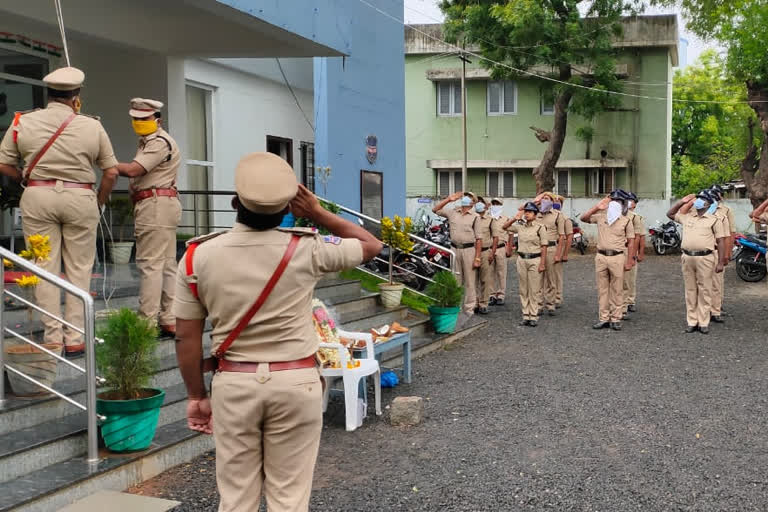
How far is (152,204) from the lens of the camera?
6.39 metres

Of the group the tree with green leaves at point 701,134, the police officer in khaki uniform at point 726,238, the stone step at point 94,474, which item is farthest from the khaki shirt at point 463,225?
the tree with green leaves at point 701,134

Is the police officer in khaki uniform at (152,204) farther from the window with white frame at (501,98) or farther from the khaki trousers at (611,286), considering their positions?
the window with white frame at (501,98)

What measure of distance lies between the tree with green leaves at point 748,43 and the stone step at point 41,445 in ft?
56.0

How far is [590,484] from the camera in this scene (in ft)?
17.0

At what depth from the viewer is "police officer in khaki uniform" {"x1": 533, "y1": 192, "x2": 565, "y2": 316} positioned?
1335 cm

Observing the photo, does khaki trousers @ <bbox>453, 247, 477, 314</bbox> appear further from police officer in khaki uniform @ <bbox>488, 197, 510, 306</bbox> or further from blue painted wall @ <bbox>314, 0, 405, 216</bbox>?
blue painted wall @ <bbox>314, 0, 405, 216</bbox>

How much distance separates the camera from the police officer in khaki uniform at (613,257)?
1162 cm

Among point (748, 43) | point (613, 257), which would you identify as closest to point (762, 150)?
point (748, 43)

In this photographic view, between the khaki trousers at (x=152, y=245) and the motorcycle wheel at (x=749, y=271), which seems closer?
the khaki trousers at (x=152, y=245)

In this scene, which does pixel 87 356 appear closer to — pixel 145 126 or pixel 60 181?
pixel 60 181

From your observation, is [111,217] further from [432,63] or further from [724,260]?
[432,63]

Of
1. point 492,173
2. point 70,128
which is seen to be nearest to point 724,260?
point 70,128

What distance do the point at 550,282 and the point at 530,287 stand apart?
4.89 ft

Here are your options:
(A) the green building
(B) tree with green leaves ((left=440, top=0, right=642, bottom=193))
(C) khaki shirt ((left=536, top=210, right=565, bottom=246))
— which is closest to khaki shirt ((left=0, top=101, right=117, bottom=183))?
(C) khaki shirt ((left=536, top=210, right=565, bottom=246))
